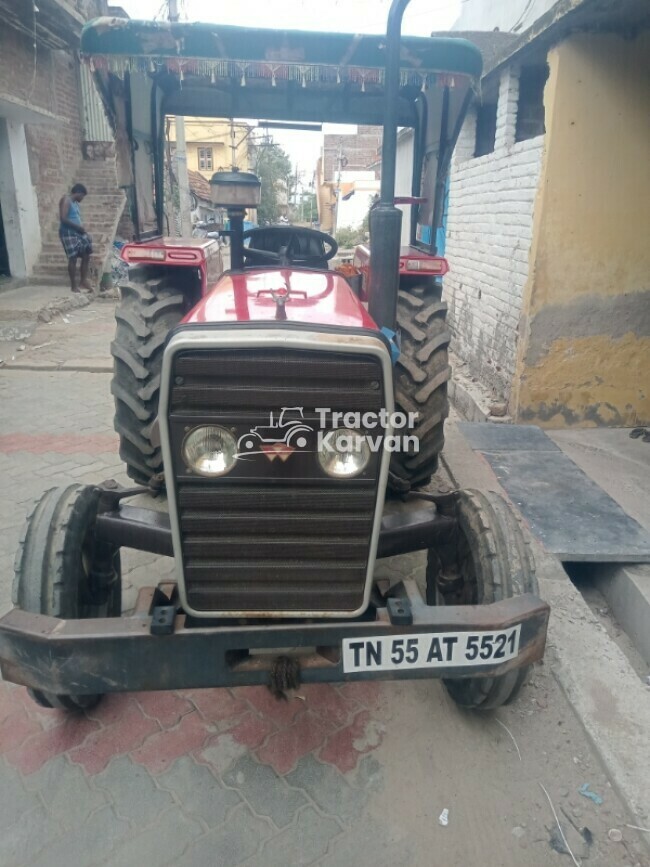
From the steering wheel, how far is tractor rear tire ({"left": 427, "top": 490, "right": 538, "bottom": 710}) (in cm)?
196

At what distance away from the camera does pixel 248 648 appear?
6.13 ft

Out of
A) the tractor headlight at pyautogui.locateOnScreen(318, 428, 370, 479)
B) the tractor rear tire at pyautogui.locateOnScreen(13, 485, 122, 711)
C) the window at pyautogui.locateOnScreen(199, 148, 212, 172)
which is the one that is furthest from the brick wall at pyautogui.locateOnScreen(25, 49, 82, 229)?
the window at pyautogui.locateOnScreen(199, 148, 212, 172)

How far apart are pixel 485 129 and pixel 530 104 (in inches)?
57.9

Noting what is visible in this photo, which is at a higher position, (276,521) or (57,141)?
(57,141)

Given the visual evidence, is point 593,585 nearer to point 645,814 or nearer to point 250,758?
point 645,814

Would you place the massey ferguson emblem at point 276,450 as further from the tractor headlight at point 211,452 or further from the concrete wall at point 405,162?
the concrete wall at point 405,162

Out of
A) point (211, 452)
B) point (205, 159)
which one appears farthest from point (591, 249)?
point (205, 159)

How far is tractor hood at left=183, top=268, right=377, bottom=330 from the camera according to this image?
79.4 inches

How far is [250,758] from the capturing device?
2.30 metres

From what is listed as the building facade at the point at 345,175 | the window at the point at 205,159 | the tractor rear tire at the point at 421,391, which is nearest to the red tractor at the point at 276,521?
the tractor rear tire at the point at 421,391

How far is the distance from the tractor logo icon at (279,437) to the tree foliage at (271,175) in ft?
88.2

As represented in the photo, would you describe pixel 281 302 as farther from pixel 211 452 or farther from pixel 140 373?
pixel 140 373

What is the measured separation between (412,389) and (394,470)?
464 mm

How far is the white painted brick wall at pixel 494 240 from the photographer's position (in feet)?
17.8
